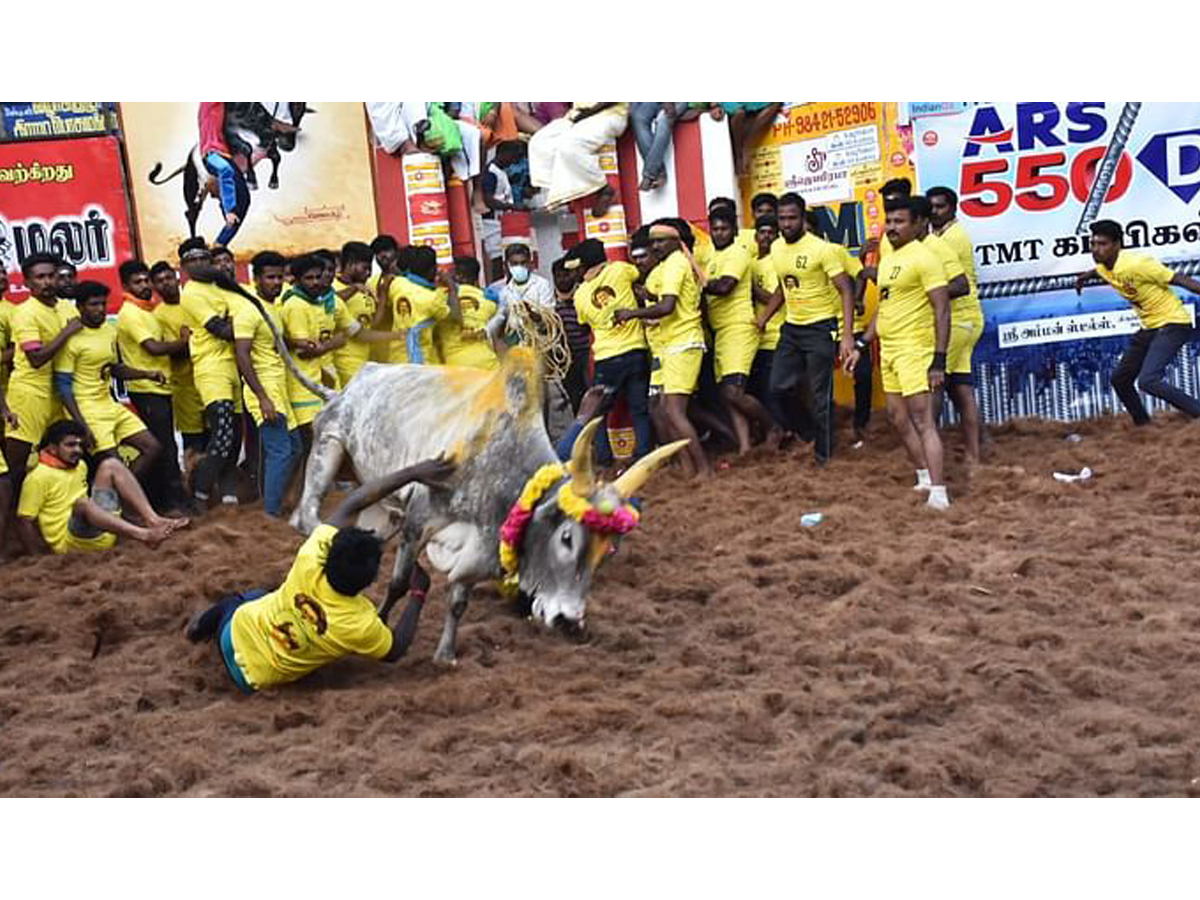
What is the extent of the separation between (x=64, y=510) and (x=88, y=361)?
0.98 meters

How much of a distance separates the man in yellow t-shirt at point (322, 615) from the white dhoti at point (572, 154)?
218 inches

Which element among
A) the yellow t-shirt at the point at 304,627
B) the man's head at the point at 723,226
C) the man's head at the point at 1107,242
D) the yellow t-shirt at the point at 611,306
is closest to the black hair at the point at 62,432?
the yellow t-shirt at the point at 304,627

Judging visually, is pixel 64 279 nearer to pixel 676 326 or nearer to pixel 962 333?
pixel 676 326

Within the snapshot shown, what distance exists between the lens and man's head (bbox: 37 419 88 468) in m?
8.62

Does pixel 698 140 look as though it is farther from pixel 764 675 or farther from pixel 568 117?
pixel 764 675

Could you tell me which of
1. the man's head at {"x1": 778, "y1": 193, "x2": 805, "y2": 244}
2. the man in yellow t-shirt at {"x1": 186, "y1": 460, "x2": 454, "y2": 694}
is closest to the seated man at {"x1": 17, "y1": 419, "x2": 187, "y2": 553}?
the man in yellow t-shirt at {"x1": 186, "y1": 460, "x2": 454, "y2": 694}

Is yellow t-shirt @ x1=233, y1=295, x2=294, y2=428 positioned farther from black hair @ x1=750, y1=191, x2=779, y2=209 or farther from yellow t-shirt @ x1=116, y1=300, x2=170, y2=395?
black hair @ x1=750, y1=191, x2=779, y2=209

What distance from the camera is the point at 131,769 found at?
532 cm

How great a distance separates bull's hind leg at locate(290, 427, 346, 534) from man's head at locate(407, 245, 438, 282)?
2513 mm

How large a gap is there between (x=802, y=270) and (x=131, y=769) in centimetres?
575

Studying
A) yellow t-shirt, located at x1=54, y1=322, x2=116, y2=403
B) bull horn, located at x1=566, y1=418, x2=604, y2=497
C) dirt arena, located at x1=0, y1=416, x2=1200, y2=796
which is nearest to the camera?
dirt arena, located at x1=0, y1=416, x2=1200, y2=796

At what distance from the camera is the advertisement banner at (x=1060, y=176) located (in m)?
10.4

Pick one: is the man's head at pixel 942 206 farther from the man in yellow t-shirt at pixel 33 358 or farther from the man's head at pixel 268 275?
the man in yellow t-shirt at pixel 33 358

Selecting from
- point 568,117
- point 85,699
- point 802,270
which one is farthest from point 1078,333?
point 85,699
